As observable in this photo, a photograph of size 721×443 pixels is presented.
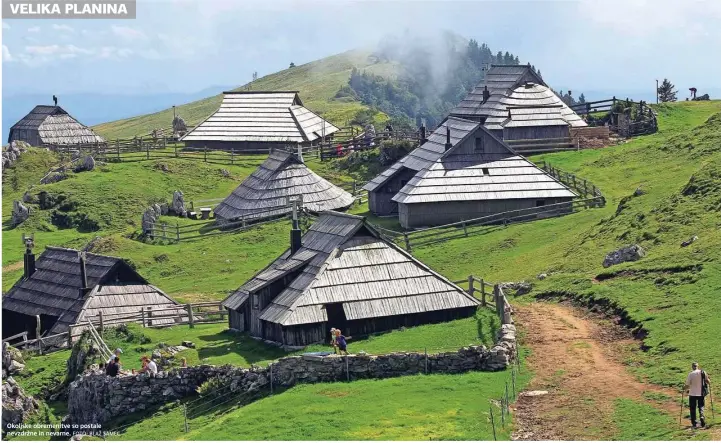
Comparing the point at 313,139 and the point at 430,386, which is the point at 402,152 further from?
the point at 430,386

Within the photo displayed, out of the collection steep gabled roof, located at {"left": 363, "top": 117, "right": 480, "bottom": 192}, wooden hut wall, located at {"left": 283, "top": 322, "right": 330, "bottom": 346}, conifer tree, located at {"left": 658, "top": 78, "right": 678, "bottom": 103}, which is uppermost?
conifer tree, located at {"left": 658, "top": 78, "right": 678, "bottom": 103}

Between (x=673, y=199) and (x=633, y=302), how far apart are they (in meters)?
13.7

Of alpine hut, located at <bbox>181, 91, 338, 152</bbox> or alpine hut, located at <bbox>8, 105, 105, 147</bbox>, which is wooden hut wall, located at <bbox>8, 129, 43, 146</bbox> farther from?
alpine hut, located at <bbox>181, 91, 338, 152</bbox>

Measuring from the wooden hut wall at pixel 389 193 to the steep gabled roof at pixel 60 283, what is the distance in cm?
2142

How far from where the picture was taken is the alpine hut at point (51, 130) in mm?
104625

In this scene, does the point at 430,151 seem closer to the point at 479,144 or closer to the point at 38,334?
the point at 479,144

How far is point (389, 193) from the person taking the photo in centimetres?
7444

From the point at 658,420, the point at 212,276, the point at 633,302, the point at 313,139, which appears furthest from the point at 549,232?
the point at 313,139

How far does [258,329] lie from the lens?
46.9 meters

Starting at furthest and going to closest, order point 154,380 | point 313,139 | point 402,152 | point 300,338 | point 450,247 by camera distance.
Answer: point 313,139 → point 402,152 → point 450,247 → point 300,338 → point 154,380

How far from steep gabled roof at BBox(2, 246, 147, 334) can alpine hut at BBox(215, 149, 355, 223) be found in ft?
57.9

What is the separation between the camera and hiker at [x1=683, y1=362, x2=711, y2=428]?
3159cm

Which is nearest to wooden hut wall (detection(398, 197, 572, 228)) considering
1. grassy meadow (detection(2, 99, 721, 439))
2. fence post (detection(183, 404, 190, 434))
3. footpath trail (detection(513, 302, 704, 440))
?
grassy meadow (detection(2, 99, 721, 439))

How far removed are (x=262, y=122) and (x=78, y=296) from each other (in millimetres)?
47038
